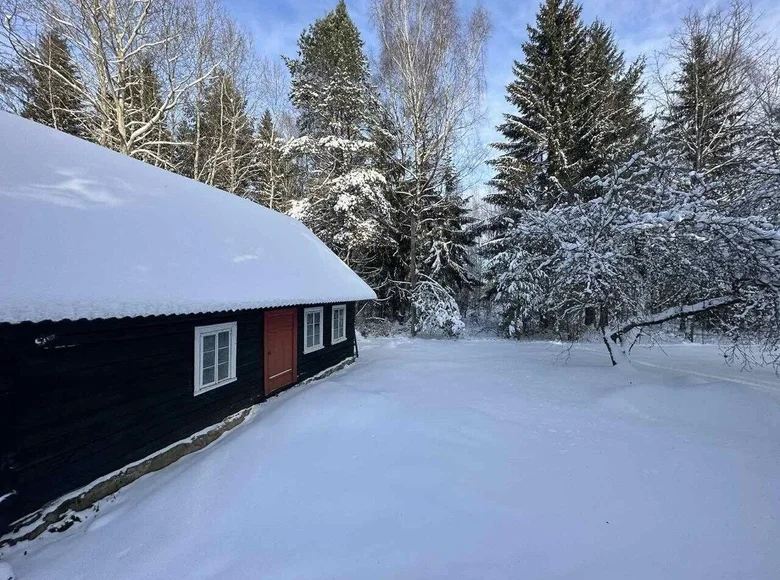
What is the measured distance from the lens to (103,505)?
4.35 m

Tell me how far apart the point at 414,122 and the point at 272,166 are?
7.60 m

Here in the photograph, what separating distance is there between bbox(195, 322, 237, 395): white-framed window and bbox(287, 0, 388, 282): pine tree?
1129 cm

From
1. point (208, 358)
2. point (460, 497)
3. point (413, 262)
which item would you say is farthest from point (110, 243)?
point (413, 262)

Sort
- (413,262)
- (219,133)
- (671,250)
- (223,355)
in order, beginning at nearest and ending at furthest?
(223,355)
(671,250)
(219,133)
(413,262)

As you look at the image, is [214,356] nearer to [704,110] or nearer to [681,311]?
[681,311]

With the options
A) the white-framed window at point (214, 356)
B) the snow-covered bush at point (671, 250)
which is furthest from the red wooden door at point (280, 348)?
the snow-covered bush at point (671, 250)

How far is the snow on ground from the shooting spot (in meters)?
3.35

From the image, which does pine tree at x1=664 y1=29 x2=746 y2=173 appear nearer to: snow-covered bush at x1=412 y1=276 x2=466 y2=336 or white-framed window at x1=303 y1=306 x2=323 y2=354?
snow-covered bush at x1=412 y1=276 x2=466 y2=336

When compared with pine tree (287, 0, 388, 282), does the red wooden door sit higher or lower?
lower

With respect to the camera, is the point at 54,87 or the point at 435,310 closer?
the point at 54,87

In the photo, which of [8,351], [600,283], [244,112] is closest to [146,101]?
[244,112]

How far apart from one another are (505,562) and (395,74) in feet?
63.1

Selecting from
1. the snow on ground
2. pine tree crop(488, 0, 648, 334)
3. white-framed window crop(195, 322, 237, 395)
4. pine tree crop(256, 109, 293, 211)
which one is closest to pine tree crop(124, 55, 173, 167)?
pine tree crop(256, 109, 293, 211)

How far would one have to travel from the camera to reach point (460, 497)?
427 centimetres
